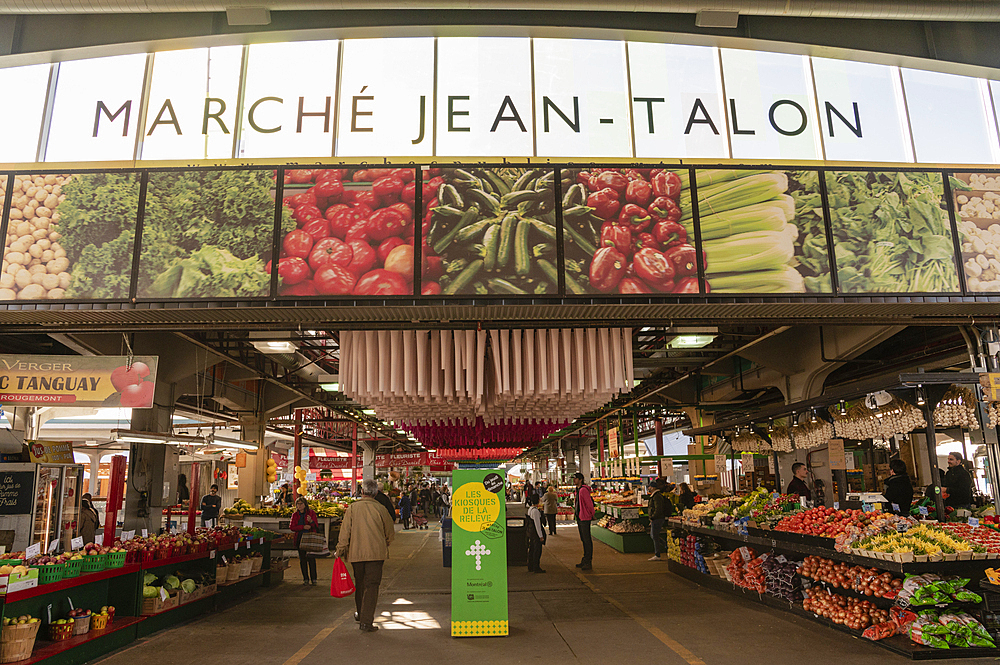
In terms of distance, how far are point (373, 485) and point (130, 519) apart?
9110 mm

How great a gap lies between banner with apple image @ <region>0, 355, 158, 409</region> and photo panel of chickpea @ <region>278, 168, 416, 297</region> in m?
2.55

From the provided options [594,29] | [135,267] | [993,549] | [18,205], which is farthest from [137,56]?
[993,549]

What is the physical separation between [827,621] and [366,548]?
560 cm

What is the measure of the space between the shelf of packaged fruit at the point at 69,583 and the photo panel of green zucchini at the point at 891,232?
902 centimetres

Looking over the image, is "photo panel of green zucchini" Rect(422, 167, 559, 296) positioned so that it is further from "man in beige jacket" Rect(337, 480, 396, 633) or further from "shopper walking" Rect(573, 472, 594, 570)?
"shopper walking" Rect(573, 472, 594, 570)

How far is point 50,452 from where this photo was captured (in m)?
11.2

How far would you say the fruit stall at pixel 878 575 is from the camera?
6113 mm

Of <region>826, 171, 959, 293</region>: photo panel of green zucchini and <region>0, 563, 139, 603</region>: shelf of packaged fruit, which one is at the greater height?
<region>826, 171, 959, 293</region>: photo panel of green zucchini

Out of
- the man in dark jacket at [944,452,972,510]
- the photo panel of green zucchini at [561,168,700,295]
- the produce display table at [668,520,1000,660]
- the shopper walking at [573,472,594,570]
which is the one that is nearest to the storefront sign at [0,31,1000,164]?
the photo panel of green zucchini at [561,168,700,295]

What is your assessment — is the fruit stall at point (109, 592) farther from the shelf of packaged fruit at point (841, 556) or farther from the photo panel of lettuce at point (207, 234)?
the shelf of packaged fruit at point (841, 556)

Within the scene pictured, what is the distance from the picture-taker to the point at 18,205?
730 cm

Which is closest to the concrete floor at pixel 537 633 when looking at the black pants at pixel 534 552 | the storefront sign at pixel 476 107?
the black pants at pixel 534 552

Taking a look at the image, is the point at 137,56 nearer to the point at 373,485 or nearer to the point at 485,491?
the point at 373,485

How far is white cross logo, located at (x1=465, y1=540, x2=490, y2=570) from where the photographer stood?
731 centimetres
